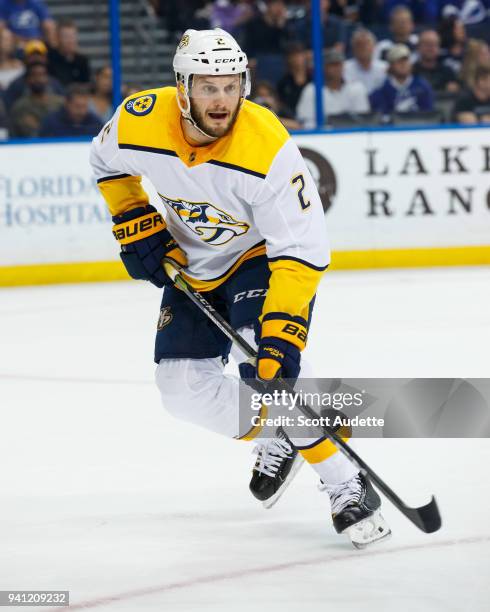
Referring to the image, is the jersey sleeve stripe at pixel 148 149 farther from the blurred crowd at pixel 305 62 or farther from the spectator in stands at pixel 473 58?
the spectator in stands at pixel 473 58

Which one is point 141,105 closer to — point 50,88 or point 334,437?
point 334,437

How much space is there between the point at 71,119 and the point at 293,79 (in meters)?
1.54

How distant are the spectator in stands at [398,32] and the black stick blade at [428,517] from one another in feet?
21.2

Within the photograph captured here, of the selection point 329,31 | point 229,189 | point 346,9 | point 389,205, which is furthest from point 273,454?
point 346,9

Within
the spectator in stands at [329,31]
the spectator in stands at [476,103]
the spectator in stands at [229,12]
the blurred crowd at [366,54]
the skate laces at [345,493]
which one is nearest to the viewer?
the skate laces at [345,493]

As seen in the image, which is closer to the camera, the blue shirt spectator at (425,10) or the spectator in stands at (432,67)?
the spectator in stands at (432,67)

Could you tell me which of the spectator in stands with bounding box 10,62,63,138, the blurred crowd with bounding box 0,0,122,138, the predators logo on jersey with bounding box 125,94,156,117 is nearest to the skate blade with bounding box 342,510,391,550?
the predators logo on jersey with bounding box 125,94,156,117

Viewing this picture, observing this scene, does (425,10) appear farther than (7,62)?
Yes

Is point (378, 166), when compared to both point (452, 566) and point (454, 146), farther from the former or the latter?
point (452, 566)

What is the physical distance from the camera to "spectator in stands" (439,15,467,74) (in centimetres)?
912

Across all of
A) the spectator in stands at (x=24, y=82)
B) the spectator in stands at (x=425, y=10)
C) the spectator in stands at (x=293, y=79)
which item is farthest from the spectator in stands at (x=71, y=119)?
the spectator in stands at (x=425, y=10)

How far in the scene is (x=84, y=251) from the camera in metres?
7.61

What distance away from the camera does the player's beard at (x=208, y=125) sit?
2885 millimetres

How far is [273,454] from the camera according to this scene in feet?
10.6
